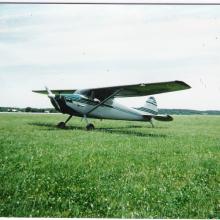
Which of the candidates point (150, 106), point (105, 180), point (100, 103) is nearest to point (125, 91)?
point (100, 103)

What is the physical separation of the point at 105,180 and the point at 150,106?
9.43 metres

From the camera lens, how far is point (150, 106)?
14562mm

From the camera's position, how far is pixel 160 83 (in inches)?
432

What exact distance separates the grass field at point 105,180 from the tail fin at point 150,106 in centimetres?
602

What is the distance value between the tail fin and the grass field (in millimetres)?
6021

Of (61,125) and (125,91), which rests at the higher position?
(125,91)

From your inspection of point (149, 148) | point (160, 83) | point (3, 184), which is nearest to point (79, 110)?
point (160, 83)

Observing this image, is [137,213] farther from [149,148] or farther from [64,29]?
[64,29]

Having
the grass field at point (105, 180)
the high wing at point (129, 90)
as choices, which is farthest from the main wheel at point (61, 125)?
the grass field at point (105, 180)

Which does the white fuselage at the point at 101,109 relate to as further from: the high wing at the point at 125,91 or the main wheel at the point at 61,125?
the main wheel at the point at 61,125

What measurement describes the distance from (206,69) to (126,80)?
1.71 meters

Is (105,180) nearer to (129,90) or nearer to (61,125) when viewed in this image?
(61,125)

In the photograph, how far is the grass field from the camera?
4.63 m

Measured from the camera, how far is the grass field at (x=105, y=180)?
15.2 feet
